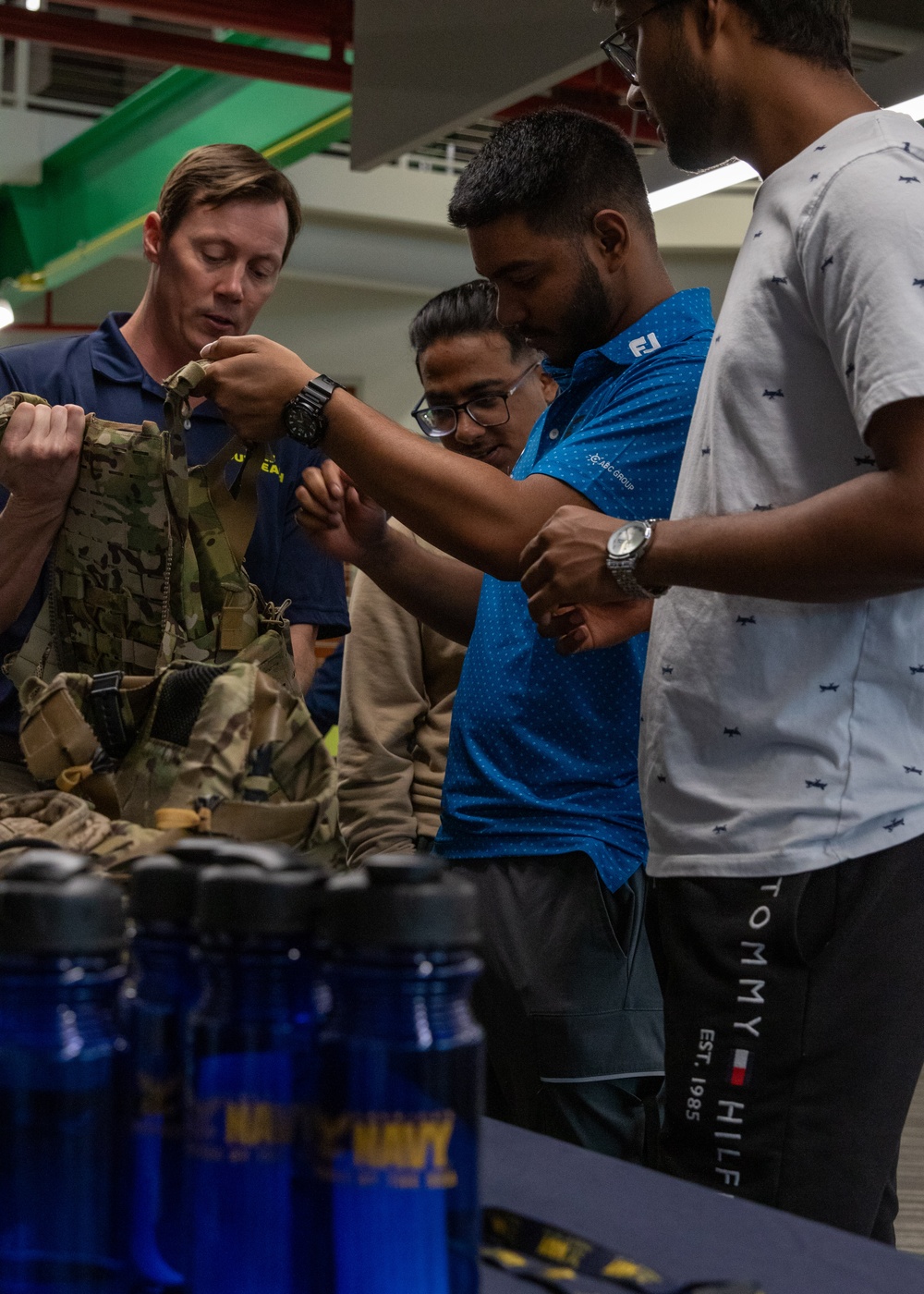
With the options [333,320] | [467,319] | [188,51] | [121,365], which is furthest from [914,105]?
[333,320]

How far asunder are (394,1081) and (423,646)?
6.88ft

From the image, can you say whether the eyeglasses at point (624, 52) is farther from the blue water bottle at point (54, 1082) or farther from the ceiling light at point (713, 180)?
the ceiling light at point (713, 180)

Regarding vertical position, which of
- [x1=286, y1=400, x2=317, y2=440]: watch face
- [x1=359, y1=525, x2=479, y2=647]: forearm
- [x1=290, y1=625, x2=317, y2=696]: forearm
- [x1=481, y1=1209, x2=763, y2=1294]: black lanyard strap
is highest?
[x1=286, y1=400, x2=317, y2=440]: watch face

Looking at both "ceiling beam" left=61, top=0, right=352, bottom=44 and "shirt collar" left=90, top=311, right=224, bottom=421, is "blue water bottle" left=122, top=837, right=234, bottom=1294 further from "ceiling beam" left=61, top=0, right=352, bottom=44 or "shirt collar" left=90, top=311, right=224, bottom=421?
"ceiling beam" left=61, top=0, right=352, bottom=44

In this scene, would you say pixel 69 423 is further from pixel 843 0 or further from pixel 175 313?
pixel 843 0

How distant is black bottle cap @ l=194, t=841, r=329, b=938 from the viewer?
2.00 ft

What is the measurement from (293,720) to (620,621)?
46 cm

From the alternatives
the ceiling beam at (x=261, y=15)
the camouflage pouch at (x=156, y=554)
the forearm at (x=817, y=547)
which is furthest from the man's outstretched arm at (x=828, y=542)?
the ceiling beam at (x=261, y=15)

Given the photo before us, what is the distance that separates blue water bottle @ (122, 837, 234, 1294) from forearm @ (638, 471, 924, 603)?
70 cm

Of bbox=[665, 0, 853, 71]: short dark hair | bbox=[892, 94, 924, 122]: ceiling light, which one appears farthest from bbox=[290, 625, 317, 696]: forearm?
bbox=[892, 94, 924, 122]: ceiling light

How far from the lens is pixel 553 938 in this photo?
193 cm

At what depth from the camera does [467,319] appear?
259 centimetres

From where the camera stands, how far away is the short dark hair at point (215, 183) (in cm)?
209

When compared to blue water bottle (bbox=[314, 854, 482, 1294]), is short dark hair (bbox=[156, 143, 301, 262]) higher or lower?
higher
